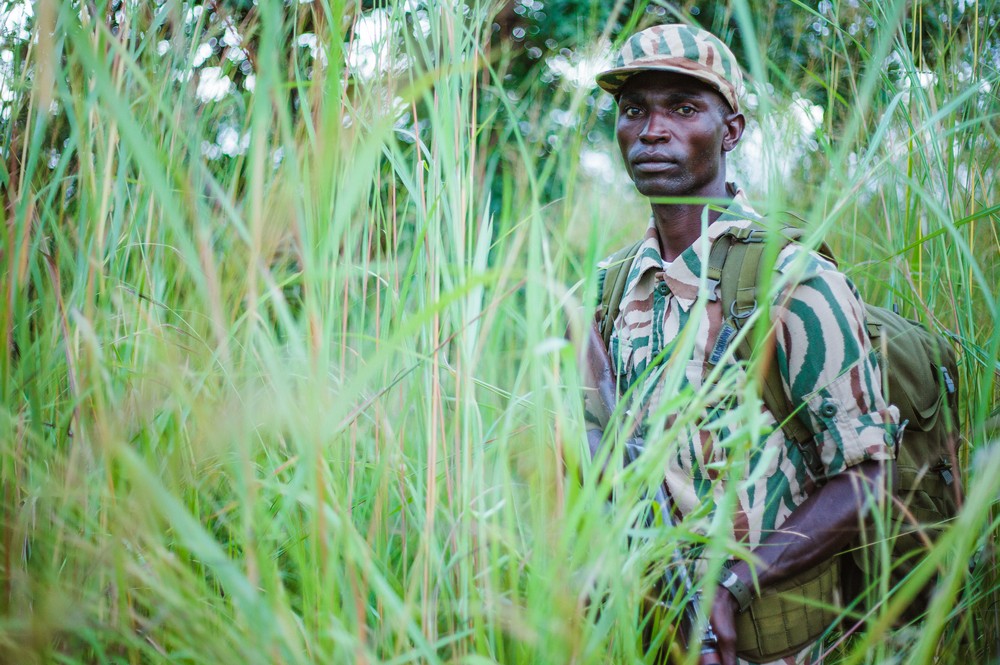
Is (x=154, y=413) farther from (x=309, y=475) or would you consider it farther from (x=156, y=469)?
(x=309, y=475)

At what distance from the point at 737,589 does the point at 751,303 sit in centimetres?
42

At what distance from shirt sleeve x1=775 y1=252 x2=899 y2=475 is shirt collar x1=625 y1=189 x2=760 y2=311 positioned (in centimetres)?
14

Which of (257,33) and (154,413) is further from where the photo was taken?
(257,33)

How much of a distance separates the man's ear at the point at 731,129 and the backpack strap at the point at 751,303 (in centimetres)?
32

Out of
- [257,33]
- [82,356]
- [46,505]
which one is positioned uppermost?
[257,33]

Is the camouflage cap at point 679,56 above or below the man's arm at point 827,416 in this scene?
above

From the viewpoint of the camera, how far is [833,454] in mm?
1073

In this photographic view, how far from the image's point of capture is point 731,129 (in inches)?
56.2

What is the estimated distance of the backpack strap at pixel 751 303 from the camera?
1075 millimetres

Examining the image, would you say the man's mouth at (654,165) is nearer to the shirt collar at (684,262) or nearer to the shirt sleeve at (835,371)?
the shirt collar at (684,262)

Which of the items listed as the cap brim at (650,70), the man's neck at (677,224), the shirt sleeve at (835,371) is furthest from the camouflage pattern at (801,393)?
the cap brim at (650,70)

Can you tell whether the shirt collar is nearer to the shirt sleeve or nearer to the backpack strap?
the backpack strap

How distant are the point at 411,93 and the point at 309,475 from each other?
0.93 feet

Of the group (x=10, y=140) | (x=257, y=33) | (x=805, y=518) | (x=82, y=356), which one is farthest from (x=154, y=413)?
(x=805, y=518)
